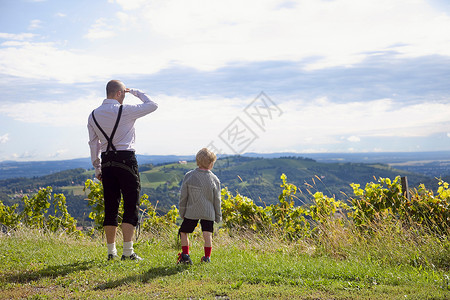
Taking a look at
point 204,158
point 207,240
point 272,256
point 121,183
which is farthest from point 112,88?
point 272,256

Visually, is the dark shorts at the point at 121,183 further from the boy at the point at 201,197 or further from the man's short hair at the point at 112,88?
the man's short hair at the point at 112,88

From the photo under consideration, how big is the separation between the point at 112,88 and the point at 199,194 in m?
2.10

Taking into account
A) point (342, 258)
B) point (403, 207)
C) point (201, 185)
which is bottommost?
point (342, 258)

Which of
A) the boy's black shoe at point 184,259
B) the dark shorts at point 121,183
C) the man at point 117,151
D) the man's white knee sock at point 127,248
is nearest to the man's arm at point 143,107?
the man at point 117,151

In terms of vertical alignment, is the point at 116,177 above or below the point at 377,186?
above

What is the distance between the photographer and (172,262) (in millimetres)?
5836

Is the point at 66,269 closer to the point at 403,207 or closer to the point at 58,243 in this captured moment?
the point at 58,243

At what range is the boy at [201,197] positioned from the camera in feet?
18.2

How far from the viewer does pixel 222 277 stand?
16.3ft

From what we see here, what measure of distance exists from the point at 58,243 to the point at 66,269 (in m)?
2.39

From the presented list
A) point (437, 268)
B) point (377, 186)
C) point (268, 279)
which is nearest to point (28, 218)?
point (268, 279)

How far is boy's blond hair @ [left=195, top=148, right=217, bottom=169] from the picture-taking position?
A: 5527mm

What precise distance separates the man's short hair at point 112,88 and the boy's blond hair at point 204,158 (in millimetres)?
1609

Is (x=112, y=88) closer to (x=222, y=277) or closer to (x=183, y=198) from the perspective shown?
(x=183, y=198)
